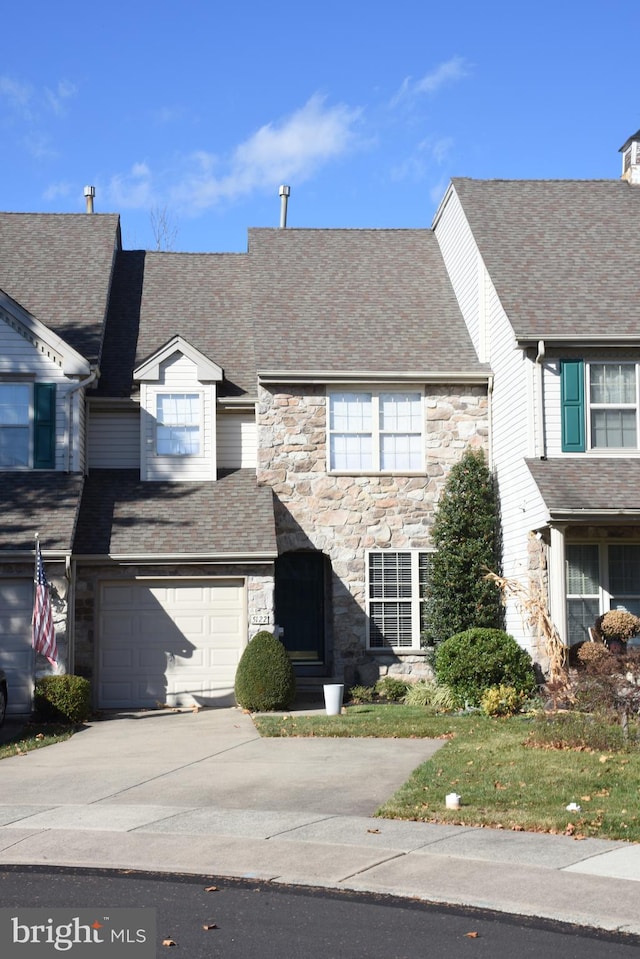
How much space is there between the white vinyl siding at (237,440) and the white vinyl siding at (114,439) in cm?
159

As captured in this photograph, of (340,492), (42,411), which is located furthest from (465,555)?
(42,411)

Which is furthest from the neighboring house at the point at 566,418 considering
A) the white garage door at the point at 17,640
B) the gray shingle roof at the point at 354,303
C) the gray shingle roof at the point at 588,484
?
the white garage door at the point at 17,640

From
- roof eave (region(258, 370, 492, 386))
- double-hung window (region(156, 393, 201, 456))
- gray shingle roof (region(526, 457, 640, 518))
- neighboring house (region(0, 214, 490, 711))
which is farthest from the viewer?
double-hung window (region(156, 393, 201, 456))

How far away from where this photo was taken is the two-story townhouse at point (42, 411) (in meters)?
18.0

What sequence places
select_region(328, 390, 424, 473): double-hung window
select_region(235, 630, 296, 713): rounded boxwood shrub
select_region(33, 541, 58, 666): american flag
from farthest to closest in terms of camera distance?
select_region(328, 390, 424, 473): double-hung window, select_region(235, 630, 296, 713): rounded boxwood shrub, select_region(33, 541, 58, 666): american flag

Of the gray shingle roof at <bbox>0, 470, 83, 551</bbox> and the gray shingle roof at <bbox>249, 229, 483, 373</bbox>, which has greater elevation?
the gray shingle roof at <bbox>249, 229, 483, 373</bbox>

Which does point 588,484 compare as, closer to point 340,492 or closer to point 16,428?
point 340,492

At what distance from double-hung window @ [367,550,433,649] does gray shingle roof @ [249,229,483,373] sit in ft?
11.4

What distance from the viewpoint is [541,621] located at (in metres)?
17.5

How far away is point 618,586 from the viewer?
18.8 m

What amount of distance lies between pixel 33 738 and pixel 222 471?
708cm

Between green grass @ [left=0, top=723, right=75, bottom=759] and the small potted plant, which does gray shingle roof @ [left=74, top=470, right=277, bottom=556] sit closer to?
green grass @ [left=0, top=723, right=75, bottom=759]

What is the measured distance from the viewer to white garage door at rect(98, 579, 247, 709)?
1919 centimetres

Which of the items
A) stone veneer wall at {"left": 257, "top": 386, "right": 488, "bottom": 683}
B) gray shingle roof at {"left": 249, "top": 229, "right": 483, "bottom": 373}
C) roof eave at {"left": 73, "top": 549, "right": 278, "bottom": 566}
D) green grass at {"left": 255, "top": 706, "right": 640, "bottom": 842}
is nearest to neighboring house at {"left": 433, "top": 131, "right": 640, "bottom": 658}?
stone veneer wall at {"left": 257, "top": 386, "right": 488, "bottom": 683}
